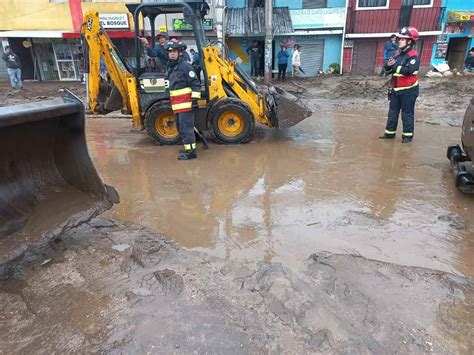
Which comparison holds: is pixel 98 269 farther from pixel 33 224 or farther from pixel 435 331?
pixel 435 331

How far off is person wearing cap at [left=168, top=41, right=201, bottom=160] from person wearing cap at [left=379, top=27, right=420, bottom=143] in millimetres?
3208

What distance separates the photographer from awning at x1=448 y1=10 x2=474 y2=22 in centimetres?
1520

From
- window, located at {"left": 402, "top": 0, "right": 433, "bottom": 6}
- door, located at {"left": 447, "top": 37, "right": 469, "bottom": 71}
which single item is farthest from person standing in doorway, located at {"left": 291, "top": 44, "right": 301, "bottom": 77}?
door, located at {"left": 447, "top": 37, "right": 469, "bottom": 71}

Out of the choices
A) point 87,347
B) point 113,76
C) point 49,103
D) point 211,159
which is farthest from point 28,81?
point 87,347

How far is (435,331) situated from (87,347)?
6.74 feet

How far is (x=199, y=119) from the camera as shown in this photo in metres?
6.26

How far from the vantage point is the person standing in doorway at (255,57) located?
647 inches

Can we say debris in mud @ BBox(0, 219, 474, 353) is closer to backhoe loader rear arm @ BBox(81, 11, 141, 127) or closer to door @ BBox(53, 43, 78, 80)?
backhoe loader rear arm @ BBox(81, 11, 141, 127)

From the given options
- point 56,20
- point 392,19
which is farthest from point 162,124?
point 392,19

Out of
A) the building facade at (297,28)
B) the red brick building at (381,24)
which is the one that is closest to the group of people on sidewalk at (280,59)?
the building facade at (297,28)

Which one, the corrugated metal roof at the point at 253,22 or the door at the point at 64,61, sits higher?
the corrugated metal roof at the point at 253,22

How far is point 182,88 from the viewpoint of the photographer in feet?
17.9

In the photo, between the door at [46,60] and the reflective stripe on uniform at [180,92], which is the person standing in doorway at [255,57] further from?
the reflective stripe on uniform at [180,92]

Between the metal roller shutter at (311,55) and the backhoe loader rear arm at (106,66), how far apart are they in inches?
481
